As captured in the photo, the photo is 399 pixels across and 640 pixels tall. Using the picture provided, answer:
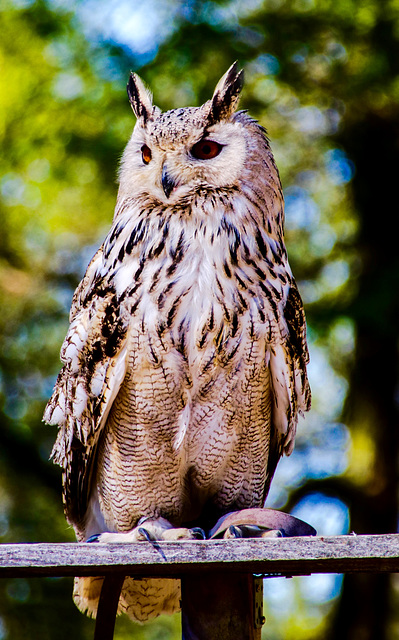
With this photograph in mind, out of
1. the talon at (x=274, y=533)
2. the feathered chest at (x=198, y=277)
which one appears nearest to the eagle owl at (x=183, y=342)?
the feathered chest at (x=198, y=277)

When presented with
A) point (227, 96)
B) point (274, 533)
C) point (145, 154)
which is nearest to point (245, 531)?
point (274, 533)

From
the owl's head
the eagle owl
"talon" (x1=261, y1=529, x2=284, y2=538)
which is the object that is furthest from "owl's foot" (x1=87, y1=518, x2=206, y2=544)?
the owl's head

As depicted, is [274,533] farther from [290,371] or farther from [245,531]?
[290,371]

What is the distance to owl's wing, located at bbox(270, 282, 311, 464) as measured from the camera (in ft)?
8.41

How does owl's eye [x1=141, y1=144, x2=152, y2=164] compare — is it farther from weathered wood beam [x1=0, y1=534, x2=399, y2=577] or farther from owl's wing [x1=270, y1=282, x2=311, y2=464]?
weathered wood beam [x1=0, y1=534, x2=399, y2=577]

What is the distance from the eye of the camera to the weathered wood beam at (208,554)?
1.73 metres

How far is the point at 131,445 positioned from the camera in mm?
2568

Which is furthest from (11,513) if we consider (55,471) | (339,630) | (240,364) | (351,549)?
(351,549)

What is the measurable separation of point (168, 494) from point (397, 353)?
3.77m

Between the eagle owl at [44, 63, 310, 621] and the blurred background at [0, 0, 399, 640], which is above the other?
the blurred background at [0, 0, 399, 640]

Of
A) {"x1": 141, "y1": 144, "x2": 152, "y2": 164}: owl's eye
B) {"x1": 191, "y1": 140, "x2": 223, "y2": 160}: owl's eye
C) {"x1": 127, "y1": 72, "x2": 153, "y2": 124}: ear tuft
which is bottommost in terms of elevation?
{"x1": 191, "y1": 140, "x2": 223, "y2": 160}: owl's eye

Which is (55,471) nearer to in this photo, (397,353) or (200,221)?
(397,353)

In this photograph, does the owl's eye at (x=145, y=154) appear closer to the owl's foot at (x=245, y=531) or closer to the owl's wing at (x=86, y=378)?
the owl's wing at (x=86, y=378)

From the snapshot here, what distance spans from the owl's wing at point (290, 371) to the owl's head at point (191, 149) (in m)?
0.47
